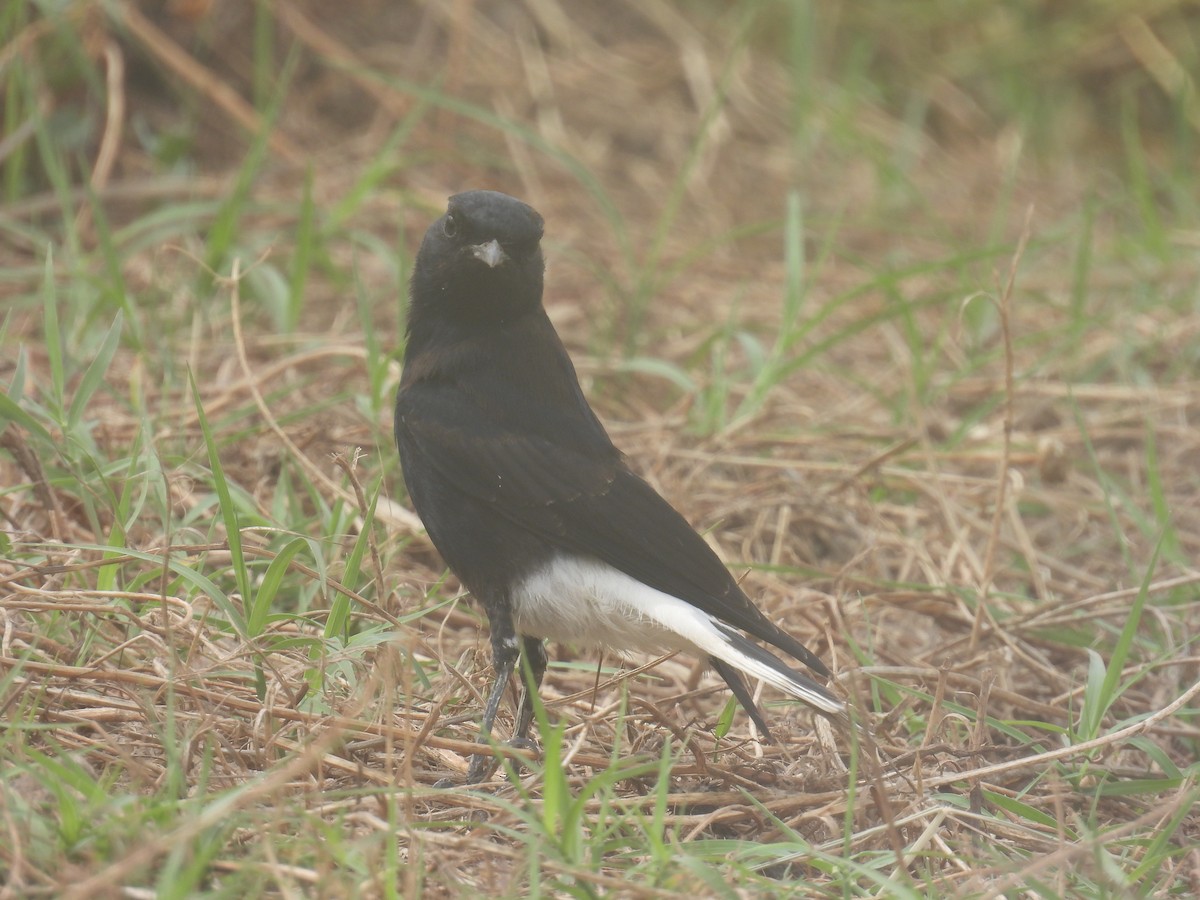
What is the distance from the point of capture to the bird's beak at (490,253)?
3.29 m

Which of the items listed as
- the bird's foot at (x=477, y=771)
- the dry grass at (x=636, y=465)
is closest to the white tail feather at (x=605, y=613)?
the dry grass at (x=636, y=465)

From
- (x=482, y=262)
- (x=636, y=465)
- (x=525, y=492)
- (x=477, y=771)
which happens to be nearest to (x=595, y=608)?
(x=525, y=492)

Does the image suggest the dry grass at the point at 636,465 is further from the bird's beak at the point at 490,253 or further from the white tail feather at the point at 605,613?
the bird's beak at the point at 490,253

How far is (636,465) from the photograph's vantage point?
4.51 meters

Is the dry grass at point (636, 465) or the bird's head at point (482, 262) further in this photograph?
the bird's head at point (482, 262)

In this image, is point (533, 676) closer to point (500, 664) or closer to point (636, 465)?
point (500, 664)

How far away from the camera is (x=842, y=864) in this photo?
7.91 feet

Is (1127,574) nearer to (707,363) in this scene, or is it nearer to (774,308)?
(707,363)

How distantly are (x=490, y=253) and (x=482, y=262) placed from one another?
0.13 ft

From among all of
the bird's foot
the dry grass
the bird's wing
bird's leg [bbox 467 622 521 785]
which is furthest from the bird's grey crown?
the bird's foot

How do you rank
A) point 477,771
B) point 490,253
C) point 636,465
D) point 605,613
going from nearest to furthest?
point 477,771 < point 605,613 < point 490,253 < point 636,465

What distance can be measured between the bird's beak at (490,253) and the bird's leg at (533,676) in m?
0.88

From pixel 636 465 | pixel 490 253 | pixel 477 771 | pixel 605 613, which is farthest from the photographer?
pixel 636 465

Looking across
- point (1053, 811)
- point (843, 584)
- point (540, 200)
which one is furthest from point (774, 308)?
point (1053, 811)
